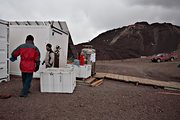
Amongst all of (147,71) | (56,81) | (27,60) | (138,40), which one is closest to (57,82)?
(56,81)

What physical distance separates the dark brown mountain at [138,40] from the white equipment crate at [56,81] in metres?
35.5

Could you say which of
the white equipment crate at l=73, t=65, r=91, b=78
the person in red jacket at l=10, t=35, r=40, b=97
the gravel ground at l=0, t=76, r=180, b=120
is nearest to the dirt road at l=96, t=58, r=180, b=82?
the white equipment crate at l=73, t=65, r=91, b=78

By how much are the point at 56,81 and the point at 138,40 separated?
49.5m

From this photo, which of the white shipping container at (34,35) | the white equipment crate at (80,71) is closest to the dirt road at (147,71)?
the white equipment crate at (80,71)

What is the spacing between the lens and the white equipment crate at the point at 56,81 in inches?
284

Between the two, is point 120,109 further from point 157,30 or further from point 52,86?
point 157,30

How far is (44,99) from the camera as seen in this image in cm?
618

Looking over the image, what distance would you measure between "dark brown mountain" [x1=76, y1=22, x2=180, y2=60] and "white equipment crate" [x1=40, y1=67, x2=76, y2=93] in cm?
3551

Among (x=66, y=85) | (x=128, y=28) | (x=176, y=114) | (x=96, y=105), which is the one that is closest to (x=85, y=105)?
(x=96, y=105)

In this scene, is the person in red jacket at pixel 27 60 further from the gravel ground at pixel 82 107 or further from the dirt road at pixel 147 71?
the dirt road at pixel 147 71

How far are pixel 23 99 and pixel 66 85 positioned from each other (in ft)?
5.38

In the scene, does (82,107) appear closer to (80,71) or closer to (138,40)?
(80,71)

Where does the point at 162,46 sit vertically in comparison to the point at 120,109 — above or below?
above

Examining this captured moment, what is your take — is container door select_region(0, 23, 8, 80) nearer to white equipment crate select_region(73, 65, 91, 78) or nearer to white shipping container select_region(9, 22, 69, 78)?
white shipping container select_region(9, 22, 69, 78)
